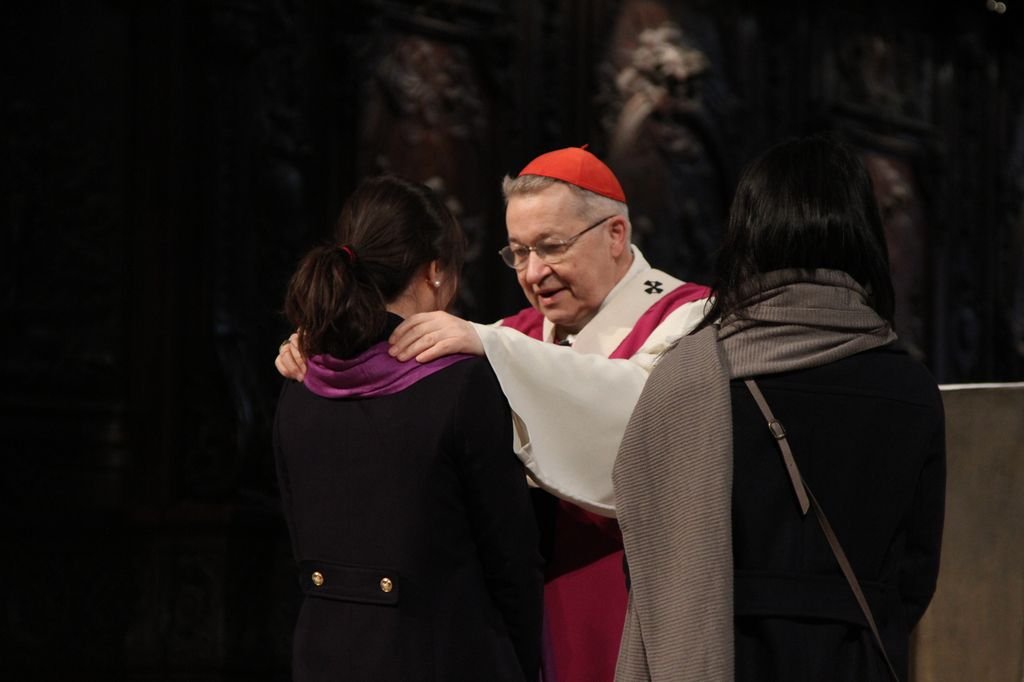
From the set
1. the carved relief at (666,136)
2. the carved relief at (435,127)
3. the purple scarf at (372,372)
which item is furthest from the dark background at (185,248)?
the purple scarf at (372,372)

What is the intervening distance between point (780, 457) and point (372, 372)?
0.72 meters

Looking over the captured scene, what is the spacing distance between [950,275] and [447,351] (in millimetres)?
6455

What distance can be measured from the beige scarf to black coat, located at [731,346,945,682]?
1.7 inches

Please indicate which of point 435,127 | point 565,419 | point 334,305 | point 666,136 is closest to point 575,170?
point 565,419

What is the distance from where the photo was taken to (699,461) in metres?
2.13

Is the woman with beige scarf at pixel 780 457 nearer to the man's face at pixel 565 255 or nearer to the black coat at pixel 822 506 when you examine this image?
the black coat at pixel 822 506

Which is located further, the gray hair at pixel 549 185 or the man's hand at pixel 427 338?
the gray hair at pixel 549 185

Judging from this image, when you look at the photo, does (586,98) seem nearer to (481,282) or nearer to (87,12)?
(481,282)

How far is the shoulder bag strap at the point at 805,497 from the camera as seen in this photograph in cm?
211

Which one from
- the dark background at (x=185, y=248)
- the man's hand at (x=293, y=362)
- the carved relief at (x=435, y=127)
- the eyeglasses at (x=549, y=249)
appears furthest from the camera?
the carved relief at (x=435, y=127)

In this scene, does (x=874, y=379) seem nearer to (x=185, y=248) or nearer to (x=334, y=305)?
(x=334, y=305)

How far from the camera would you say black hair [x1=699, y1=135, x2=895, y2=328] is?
2.19m

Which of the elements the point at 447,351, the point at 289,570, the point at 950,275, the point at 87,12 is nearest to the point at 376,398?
the point at 447,351

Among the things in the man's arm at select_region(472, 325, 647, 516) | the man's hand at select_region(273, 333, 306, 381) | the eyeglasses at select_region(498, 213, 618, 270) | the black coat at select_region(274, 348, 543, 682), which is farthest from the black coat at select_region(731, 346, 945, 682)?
the eyeglasses at select_region(498, 213, 618, 270)
